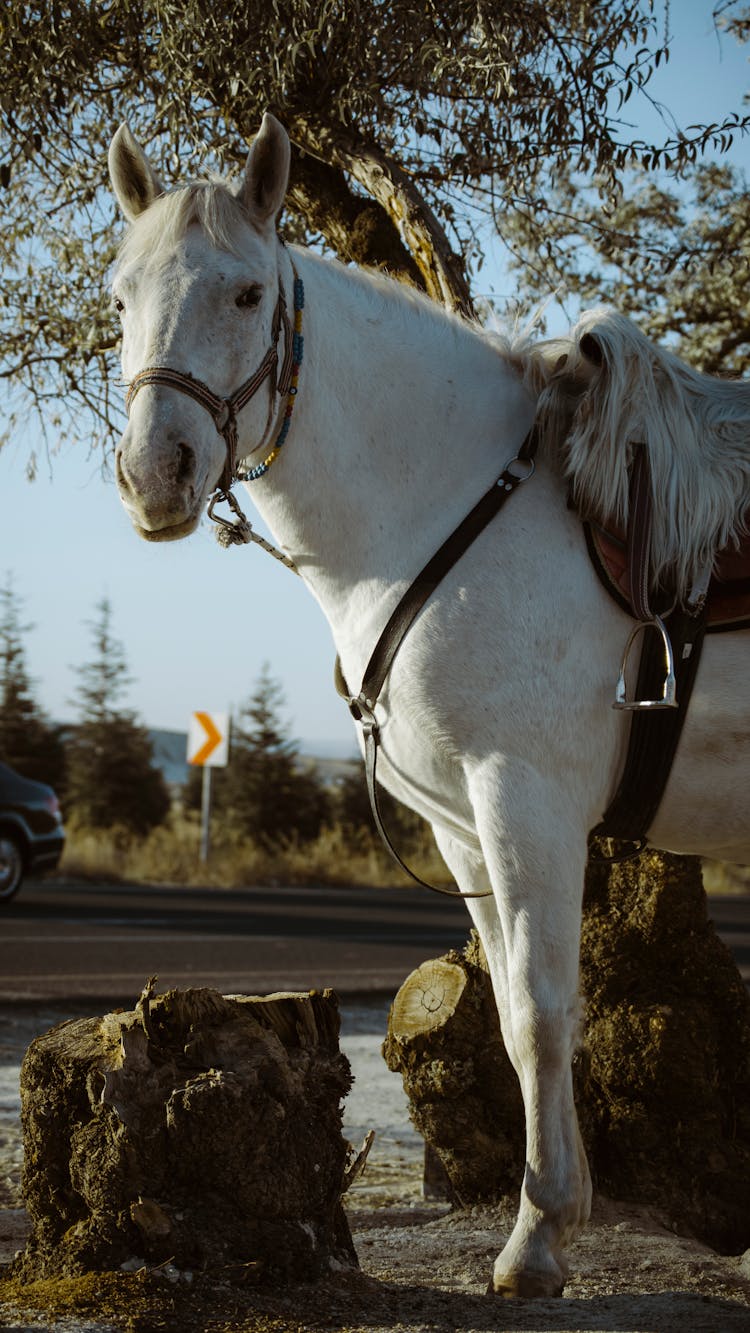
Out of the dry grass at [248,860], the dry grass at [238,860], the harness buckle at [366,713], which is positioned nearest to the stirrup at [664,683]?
the harness buckle at [366,713]

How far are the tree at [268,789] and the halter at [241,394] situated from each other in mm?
24515

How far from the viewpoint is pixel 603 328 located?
3676 millimetres

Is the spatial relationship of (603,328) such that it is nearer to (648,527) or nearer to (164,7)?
(648,527)

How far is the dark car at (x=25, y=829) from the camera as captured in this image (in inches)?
640

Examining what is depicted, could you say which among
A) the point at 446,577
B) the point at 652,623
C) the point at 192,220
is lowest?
the point at 652,623

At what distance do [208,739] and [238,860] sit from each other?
9.30 feet

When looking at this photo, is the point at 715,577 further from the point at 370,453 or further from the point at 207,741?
the point at 207,741

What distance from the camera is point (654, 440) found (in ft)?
11.8

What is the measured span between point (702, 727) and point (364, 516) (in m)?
1.07

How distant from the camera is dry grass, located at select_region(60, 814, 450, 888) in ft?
78.7

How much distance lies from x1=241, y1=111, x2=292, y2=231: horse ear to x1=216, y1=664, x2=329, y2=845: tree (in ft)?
81.5

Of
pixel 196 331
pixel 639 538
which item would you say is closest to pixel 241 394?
pixel 196 331

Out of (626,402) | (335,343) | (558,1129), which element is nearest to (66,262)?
(335,343)

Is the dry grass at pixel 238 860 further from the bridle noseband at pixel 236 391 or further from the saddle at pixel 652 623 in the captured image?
the bridle noseband at pixel 236 391
